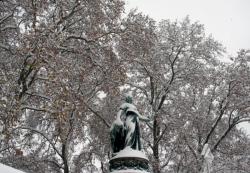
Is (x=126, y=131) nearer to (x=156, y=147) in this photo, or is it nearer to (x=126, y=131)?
(x=126, y=131)

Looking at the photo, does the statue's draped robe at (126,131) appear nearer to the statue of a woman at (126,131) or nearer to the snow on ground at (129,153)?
the statue of a woman at (126,131)

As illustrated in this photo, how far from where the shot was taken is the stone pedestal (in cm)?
869

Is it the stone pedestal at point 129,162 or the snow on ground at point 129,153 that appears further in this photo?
the snow on ground at point 129,153

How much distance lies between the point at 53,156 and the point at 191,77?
30.4 ft

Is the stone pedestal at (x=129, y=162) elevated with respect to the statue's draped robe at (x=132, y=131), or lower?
lower

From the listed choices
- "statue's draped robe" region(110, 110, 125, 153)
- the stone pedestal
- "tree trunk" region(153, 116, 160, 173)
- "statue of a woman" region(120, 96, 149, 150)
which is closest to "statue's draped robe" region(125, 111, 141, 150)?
"statue of a woman" region(120, 96, 149, 150)

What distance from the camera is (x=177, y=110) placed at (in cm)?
2520

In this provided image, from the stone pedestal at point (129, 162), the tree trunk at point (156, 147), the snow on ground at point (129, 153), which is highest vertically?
the tree trunk at point (156, 147)

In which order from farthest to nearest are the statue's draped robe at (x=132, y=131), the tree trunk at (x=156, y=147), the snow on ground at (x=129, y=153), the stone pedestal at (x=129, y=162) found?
the tree trunk at (x=156, y=147) < the statue's draped robe at (x=132, y=131) < the snow on ground at (x=129, y=153) < the stone pedestal at (x=129, y=162)

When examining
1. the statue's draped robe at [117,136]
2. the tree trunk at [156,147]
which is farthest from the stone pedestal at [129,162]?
the tree trunk at [156,147]

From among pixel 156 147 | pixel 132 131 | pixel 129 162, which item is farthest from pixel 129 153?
pixel 156 147

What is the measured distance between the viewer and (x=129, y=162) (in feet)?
28.5

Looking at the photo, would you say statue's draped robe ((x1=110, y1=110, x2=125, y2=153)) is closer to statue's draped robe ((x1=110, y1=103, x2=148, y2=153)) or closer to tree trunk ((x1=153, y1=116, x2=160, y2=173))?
statue's draped robe ((x1=110, y1=103, x2=148, y2=153))

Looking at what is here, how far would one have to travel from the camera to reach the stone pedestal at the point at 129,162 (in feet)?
28.5
